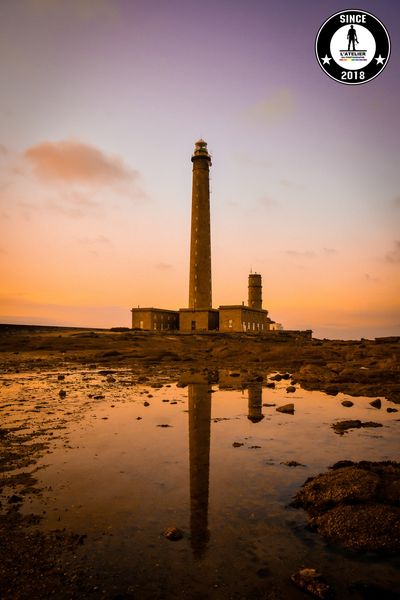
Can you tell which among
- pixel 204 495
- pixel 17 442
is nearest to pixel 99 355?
pixel 17 442

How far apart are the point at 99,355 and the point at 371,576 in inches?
828

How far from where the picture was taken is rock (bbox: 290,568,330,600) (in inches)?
108

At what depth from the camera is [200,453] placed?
5.86 metres

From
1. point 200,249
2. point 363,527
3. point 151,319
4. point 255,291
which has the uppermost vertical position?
point 200,249

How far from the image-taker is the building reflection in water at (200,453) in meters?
3.58

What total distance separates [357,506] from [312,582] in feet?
4.16

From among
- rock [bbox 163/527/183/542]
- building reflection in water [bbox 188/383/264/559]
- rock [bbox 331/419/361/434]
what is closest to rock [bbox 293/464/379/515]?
building reflection in water [bbox 188/383/264/559]

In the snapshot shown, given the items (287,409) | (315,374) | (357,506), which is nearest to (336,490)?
(357,506)

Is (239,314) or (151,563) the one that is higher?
(239,314)

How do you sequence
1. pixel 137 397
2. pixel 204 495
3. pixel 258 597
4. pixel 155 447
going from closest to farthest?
1. pixel 258 597
2. pixel 204 495
3. pixel 155 447
4. pixel 137 397

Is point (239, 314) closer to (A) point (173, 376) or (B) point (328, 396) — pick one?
(A) point (173, 376)

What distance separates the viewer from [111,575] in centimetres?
296

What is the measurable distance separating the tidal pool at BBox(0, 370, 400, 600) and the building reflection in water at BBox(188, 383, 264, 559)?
0.07 feet

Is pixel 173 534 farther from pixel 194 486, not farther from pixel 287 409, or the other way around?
pixel 287 409
